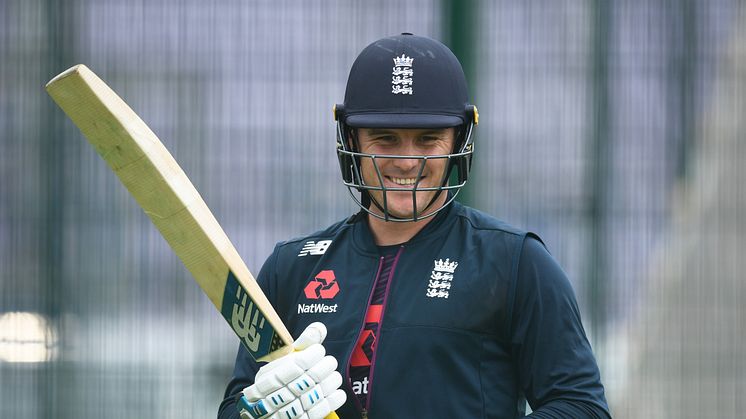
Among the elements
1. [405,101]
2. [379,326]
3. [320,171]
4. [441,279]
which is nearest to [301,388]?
[379,326]

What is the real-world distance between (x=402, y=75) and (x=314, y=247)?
16.4 inches

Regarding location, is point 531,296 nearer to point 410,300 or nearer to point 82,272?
point 410,300

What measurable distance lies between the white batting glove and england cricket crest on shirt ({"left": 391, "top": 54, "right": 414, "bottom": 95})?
576 mm

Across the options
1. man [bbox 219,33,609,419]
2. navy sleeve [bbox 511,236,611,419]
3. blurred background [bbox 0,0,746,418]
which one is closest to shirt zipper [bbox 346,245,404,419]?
man [bbox 219,33,609,419]

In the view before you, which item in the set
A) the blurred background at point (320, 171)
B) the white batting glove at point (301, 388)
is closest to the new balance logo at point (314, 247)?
the white batting glove at point (301, 388)

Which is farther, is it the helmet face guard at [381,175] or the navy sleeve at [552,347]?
the helmet face guard at [381,175]

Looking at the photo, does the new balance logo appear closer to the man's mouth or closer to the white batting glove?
the man's mouth

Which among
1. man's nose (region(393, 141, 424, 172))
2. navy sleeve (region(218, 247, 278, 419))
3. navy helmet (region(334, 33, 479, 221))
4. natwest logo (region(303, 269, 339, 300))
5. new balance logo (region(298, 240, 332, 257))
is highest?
navy helmet (region(334, 33, 479, 221))

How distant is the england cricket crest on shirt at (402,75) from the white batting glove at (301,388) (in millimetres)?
576

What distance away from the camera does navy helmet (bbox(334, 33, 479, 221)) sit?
2.43 metres

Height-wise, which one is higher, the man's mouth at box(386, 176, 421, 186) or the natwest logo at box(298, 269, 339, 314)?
the man's mouth at box(386, 176, 421, 186)

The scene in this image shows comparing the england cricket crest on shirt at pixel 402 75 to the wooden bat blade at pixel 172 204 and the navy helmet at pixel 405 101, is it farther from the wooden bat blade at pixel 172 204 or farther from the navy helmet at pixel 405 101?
the wooden bat blade at pixel 172 204

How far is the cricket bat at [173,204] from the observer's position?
2369mm

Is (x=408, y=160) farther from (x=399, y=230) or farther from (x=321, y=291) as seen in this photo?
(x=321, y=291)
